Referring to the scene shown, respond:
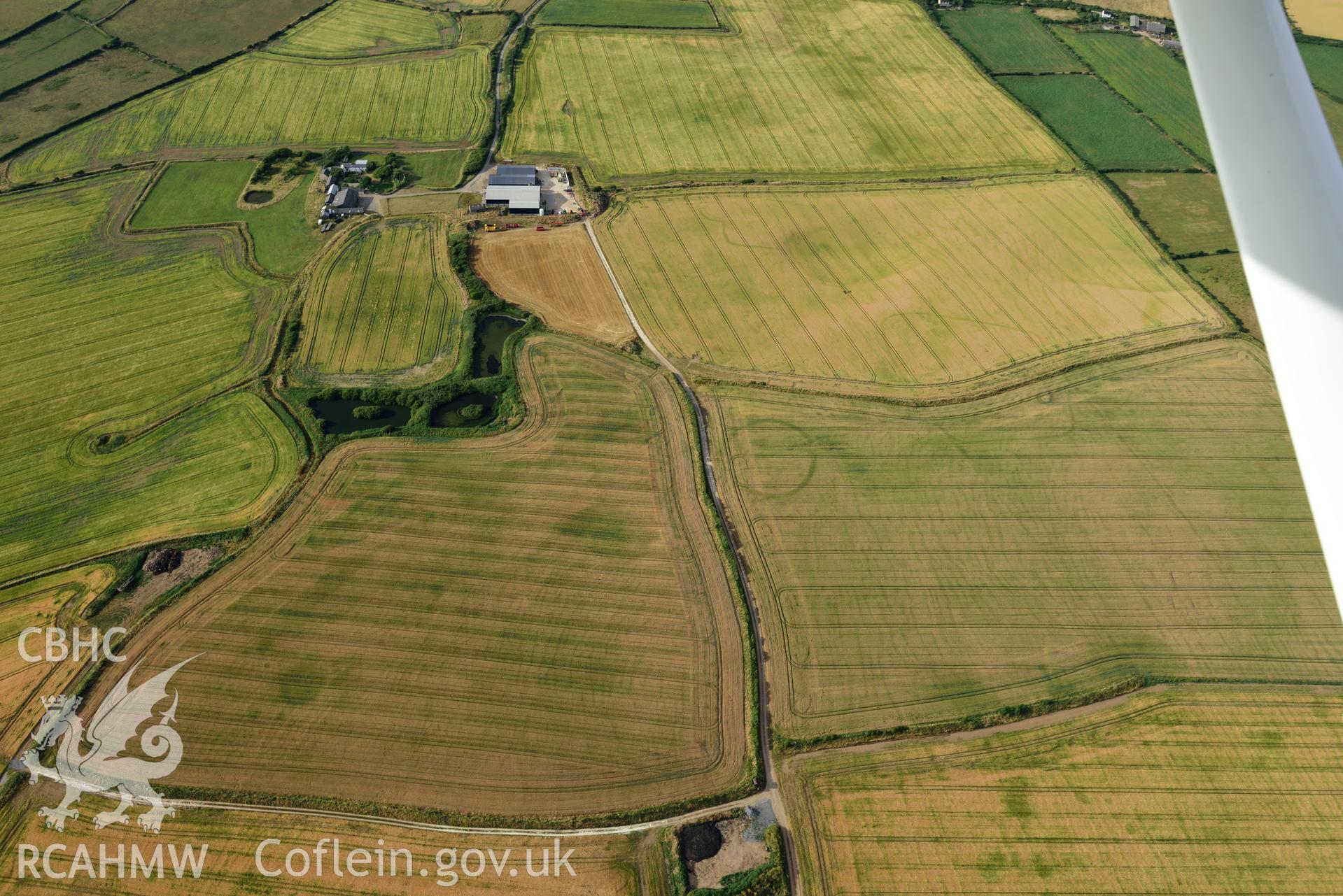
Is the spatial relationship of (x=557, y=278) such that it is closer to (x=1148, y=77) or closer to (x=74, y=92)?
(x=74, y=92)

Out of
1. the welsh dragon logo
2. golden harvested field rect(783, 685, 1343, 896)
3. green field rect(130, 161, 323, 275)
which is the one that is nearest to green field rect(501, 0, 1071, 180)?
green field rect(130, 161, 323, 275)

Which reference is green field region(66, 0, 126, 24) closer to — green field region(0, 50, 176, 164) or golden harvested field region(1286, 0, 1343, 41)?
green field region(0, 50, 176, 164)

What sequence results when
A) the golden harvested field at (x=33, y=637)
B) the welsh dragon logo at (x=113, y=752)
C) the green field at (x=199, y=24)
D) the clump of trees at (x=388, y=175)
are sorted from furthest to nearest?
the green field at (x=199, y=24)
the clump of trees at (x=388, y=175)
the golden harvested field at (x=33, y=637)
the welsh dragon logo at (x=113, y=752)

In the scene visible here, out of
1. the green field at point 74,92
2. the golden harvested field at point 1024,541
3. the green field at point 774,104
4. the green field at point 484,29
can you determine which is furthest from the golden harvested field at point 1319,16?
the green field at point 74,92

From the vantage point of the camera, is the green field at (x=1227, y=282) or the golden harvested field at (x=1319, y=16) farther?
the golden harvested field at (x=1319, y=16)

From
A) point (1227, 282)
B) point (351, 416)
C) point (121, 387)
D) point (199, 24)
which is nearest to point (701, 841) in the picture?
point (351, 416)

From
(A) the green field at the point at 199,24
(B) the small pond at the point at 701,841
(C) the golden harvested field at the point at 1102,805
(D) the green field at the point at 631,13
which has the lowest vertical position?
(B) the small pond at the point at 701,841

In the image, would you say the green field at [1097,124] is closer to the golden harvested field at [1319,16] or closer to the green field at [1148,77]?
the green field at [1148,77]

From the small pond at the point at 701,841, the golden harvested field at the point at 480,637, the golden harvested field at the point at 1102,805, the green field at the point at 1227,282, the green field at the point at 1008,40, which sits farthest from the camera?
the green field at the point at 1008,40
